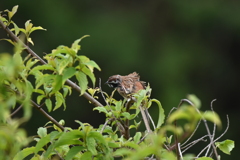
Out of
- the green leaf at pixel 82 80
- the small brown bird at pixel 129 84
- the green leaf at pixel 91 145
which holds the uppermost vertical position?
the green leaf at pixel 82 80

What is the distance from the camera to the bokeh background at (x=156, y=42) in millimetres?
9688

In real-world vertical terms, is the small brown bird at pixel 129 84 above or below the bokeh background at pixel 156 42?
above

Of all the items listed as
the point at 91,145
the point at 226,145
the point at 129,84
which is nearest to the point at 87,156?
the point at 91,145

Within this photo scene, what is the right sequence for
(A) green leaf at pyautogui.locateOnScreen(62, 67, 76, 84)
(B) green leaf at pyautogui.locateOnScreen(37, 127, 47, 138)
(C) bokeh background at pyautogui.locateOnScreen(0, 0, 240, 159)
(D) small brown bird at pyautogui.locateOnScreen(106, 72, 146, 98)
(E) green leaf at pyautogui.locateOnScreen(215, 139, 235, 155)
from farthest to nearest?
1. (C) bokeh background at pyautogui.locateOnScreen(0, 0, 240, 159)
2. (D) small brown bird at pyautogui.locateOnScreen(106, 72, 146, 98)
3. (E) green leaf at pyautogui.locateOnScreen(215, 139, 235, 155)
4. (B) green leaf at pyautogui.locateOnScreen(37, 127, 47, 138)
5. (A) green leaf at pyautogui.locateOnScreen(62, 67, 76, 84)

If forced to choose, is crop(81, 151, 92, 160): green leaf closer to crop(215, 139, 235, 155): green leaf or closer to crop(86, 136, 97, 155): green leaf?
crop(86, 136, 97, 155): green leaf

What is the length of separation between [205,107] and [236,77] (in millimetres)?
1534

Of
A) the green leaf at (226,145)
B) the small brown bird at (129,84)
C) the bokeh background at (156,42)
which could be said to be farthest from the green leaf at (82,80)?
the bokeh background at (156,42)

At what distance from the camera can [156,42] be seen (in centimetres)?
1103

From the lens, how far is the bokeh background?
9.69 m

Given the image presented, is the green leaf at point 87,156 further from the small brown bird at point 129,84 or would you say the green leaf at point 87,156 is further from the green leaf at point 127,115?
the small brown bird at point 129,84

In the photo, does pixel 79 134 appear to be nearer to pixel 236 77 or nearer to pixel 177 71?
pixel 177 71

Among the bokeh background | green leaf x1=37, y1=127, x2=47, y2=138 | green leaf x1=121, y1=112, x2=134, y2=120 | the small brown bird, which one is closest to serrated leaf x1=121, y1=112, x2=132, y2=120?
green leaf x1=121, y1=112, x2=134, y2=120

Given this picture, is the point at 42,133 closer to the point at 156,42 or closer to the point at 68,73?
the point at 68,73

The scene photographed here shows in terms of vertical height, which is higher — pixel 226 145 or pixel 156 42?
pixel 226 145
